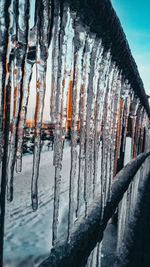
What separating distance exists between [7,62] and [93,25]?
35 cm

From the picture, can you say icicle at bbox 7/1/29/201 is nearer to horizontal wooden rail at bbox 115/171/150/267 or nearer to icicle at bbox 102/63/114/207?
icicle at bbox 102/63/114/207

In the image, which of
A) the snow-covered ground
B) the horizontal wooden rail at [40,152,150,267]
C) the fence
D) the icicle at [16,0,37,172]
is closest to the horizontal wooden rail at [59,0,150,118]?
the fence

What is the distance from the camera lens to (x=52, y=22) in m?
0.45

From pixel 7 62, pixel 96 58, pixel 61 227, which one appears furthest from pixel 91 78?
pixel 61 227

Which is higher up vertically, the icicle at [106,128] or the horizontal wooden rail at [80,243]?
the icicle at [106,128]

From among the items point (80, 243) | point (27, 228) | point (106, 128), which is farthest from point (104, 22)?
point (27, 228)

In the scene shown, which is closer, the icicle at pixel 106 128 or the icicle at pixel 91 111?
the icicle at pixel 91 111

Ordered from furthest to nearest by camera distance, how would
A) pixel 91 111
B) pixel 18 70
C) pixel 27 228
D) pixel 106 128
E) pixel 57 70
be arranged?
pixel 27 228 → pixel 106 128 → pixel 91 111 → pixel 57 70 → pixel 18 70

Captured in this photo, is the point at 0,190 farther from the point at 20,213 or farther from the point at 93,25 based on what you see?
the point at 20,213

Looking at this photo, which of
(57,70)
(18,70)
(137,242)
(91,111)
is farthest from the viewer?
(137,242)

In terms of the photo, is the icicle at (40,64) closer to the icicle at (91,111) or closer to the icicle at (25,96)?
the icicle at (25,96)

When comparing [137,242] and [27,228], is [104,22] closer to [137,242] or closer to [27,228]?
[137,242]

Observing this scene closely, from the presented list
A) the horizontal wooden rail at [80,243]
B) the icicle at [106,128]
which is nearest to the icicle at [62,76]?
the horizontal wooden rail at [80,243]

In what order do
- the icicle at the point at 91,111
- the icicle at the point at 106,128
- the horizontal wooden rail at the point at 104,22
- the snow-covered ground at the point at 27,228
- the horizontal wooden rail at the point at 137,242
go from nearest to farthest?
the horizontal wooden rail at the point at 104,22 → the icicle at the point at 91,111 → the icicle at the point at 106,128 → the horizontal wooden rail at the point at 137,242 → the snow-covered ground at the point at 27,228
